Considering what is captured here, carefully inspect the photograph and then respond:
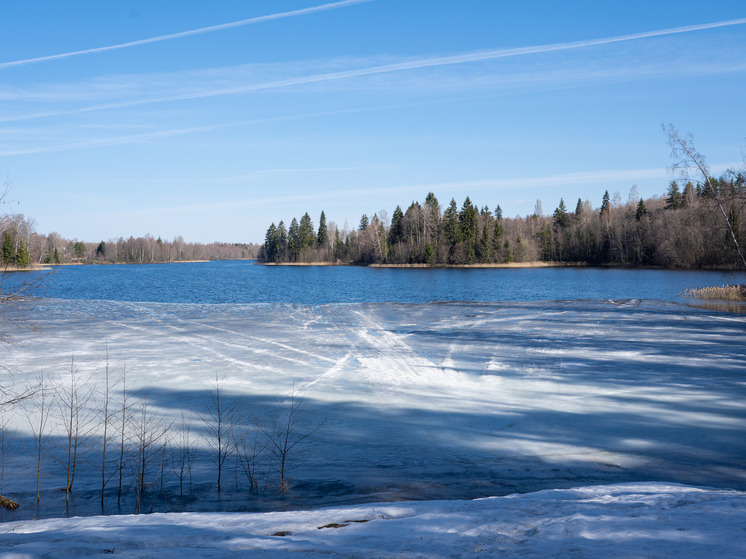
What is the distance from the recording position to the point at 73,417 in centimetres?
931

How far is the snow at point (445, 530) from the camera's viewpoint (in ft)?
13.7

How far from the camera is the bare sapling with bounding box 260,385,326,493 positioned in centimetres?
743

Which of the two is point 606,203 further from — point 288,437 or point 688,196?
point 288,437

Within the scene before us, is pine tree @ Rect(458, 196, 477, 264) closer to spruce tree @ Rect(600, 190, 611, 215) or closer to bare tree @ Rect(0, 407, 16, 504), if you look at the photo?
spruce tree @ Rect(600, 190, 611, 215)

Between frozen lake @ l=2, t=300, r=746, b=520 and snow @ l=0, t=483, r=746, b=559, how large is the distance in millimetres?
839

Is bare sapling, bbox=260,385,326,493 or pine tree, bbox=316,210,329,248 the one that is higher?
pine tree, bbox=316,210,329,248

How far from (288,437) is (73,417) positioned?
3.98 m

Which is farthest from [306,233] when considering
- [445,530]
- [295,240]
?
[445,530]

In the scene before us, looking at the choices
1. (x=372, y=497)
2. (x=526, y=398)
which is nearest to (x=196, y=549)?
(x=372, y=497)

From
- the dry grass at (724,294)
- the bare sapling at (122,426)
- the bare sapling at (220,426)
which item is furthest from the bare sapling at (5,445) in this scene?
the dry grass at (724,294)

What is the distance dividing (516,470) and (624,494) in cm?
166

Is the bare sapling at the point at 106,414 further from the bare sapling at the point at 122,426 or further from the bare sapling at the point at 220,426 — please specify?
the bare sapling at the point at 220,426

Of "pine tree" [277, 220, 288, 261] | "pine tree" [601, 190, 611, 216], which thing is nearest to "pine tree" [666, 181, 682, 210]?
"pine tree" [601, 190, 611, 216]

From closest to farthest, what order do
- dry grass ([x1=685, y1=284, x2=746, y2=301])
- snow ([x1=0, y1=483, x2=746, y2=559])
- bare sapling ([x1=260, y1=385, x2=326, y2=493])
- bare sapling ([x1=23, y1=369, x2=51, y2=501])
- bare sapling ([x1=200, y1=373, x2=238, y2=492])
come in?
snow ([x1=0, y1=483, x2=746, y2=559]), bare sapling ([x1=260, y1=385, x2=326, y2=493]), bare sapling ([x1=200, y1=373, x2=238, y2=492]), bare sapling ([x1=23, y1=369, x2=51, y2=501]), dry grass ([x1=685, y1=284, x2=746, y2=301])
